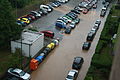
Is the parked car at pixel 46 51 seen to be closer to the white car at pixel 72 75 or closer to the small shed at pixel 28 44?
the small shed at pixel 28 44

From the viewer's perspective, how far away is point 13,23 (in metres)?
24.9

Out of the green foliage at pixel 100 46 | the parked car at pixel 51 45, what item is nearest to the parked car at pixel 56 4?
the parked car at pixel 51 45

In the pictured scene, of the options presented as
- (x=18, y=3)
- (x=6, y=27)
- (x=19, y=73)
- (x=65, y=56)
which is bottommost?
(x=65, y=56)

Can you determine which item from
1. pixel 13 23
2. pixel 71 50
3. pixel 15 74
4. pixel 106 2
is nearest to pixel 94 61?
pixel 71 50

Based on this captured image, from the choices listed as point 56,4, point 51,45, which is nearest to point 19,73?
point 51,45

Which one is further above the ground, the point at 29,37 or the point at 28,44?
the point at 29,37

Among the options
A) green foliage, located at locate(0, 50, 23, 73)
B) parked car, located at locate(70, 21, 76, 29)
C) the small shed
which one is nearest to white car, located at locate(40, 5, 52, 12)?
parked car, located at locate(70, 21, 76, 29)

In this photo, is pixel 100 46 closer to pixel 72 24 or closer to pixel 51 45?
pixel 51 45

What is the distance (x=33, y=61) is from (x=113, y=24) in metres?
18.5

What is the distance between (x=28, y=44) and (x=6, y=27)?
11.3 ft

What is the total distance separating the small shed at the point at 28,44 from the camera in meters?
24.0

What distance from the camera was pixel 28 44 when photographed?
23.8 m

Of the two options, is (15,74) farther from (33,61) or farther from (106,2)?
(106,2)

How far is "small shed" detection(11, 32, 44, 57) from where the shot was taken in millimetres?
24031
